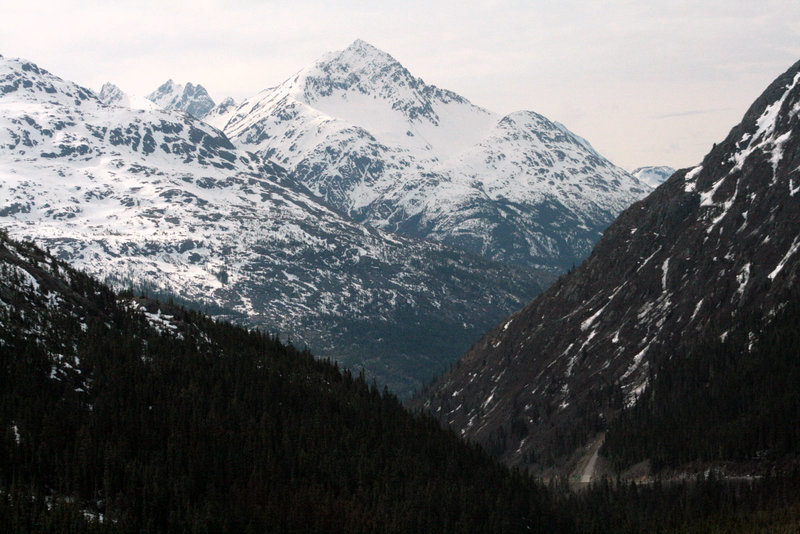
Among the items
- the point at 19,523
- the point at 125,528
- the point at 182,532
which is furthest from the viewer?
the point at 182,532

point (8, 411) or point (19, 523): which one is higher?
point (8, 411)

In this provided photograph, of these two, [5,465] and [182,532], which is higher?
[5,465]

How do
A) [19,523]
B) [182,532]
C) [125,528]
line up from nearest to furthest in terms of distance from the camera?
[19,523] < [125,528] < [182,532]

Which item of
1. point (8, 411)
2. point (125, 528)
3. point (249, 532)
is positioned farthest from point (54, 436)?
point (249, 532)

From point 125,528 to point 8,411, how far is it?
34850mm

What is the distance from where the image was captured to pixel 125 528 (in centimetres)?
18175

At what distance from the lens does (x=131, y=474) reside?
199 m

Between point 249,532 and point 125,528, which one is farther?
point 249,532

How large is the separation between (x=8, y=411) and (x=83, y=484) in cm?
2082

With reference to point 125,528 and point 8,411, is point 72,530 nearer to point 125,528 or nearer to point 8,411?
point 125,528

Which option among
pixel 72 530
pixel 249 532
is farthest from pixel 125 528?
pixel 249 532

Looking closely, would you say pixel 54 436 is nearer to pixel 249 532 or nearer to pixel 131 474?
pixel 131 474

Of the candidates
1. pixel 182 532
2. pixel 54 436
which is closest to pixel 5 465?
pixel 54 436

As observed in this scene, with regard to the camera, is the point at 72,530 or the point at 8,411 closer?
the point at 72,530
